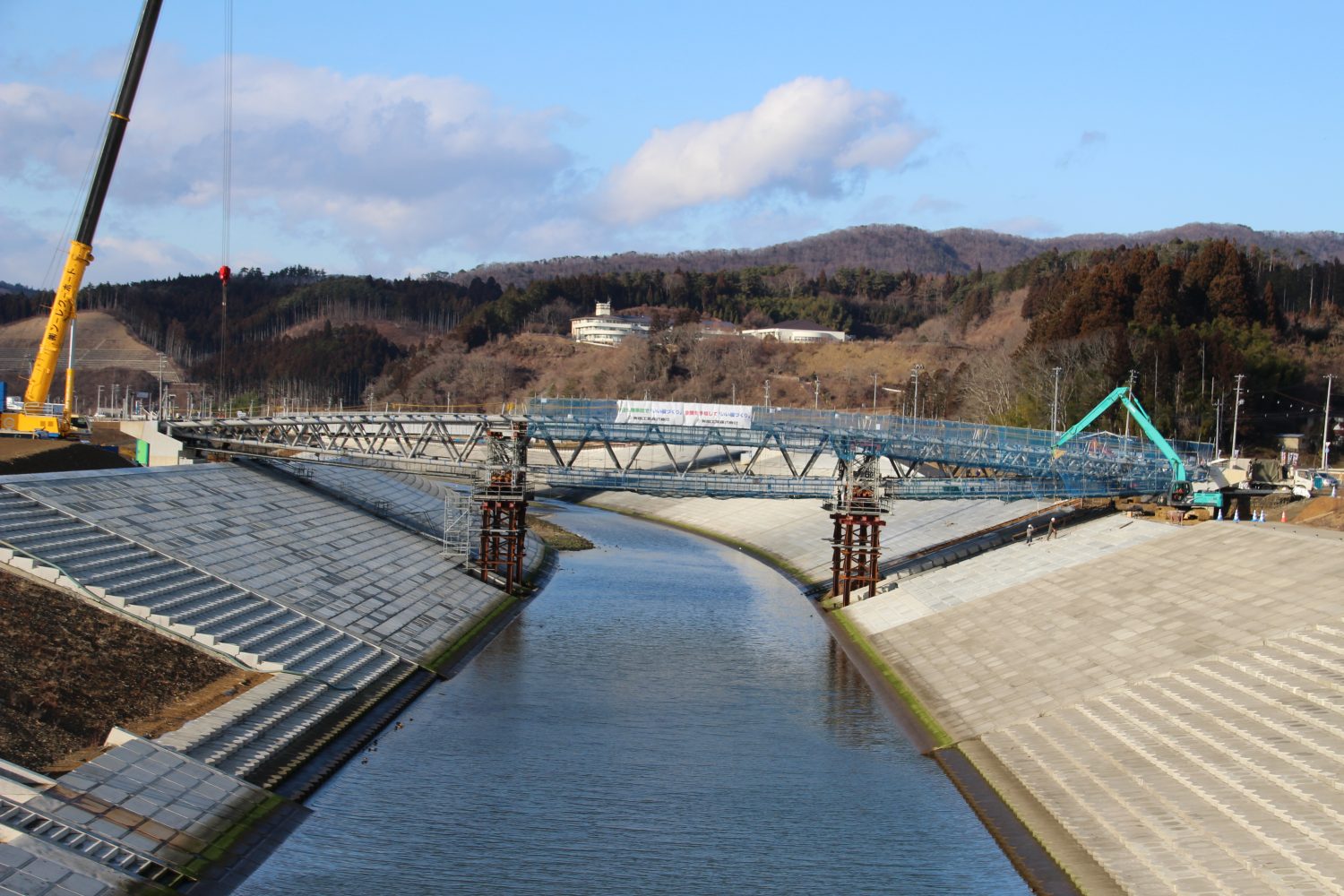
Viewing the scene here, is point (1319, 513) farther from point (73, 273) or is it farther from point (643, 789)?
point (73, 273)

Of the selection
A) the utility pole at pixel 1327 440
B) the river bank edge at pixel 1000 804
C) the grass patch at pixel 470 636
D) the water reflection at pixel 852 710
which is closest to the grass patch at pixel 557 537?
the grass patch at pixel 470 636

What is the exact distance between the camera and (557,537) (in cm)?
9088

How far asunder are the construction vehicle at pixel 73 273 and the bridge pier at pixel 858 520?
40.7 m

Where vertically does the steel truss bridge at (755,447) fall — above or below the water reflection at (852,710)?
above

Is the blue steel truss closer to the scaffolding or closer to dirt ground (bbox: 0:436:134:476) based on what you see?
the scaffolding

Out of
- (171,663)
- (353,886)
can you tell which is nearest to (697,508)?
(171,663)

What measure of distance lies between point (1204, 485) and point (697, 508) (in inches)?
1821

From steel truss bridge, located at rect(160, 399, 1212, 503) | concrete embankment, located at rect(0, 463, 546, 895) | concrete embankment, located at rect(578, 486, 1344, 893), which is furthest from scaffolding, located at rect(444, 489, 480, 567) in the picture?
concrete embankment, located at rect(578, 486, 1344, 893)

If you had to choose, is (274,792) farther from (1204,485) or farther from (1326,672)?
(1204,485)

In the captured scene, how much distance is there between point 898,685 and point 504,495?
952 inches

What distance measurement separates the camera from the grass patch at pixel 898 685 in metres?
41.6

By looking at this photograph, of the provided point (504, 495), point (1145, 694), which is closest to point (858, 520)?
point (504, 495)

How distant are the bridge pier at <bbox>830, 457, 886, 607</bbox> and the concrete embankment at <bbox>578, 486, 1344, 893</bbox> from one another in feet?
6.19

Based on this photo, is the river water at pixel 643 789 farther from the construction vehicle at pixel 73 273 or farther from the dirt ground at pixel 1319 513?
the construction vehicle at pixel 73 273
